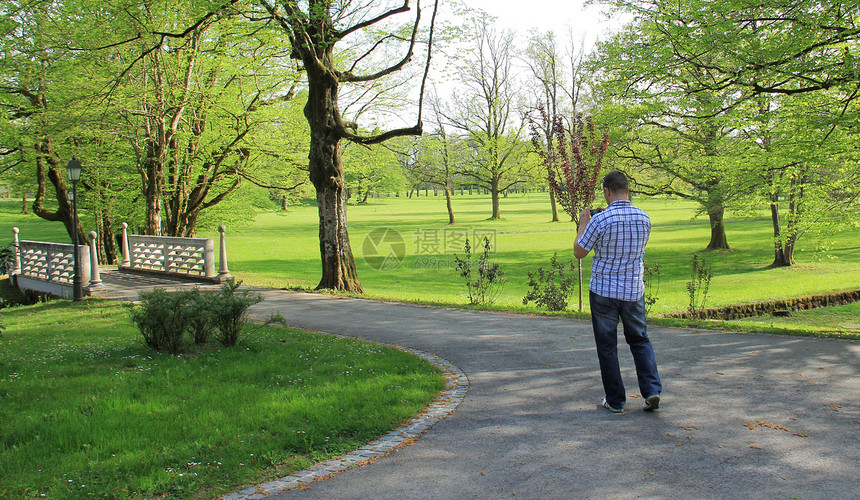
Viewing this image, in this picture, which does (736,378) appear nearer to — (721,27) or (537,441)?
(537,441)

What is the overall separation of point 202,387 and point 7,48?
18877 millimetres

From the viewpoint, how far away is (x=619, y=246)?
4.93 meters

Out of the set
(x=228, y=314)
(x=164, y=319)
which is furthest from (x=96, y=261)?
(x=228, y=314)

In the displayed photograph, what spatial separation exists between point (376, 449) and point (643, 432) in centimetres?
218

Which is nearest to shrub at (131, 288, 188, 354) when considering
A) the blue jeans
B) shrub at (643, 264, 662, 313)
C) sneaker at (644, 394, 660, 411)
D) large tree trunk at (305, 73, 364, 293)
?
the blue jeans

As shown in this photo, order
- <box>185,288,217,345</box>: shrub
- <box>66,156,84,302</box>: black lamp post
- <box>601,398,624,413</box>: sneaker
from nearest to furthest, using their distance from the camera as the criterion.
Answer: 1. <box>601,398,624,413</box>: sneaker
2. <box>185,288,217,345</box>: shrub
3. <box>66,156,84,302</box>: black lamp post

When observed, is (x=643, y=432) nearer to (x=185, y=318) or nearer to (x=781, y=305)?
(x=185, y=318)

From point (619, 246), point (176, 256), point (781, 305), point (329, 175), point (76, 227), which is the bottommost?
point (781, 305)

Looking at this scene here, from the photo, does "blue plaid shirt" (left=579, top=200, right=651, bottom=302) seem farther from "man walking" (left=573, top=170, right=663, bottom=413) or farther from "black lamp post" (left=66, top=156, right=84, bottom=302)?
"black lamp post" (left=66, top=156, right=84, bottom=302)

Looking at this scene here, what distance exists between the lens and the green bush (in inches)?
301

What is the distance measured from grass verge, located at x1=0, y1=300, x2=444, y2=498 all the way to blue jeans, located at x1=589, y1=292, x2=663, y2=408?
1777 mm

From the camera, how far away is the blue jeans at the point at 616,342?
496 centimetres

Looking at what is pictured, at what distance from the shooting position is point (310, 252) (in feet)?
121

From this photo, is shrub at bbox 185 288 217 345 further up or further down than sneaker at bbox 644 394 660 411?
further up
